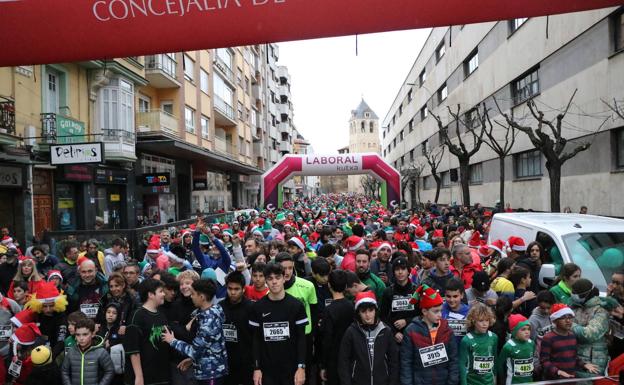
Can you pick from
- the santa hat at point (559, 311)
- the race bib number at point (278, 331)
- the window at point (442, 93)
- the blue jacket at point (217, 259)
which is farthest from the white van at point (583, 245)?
the window at point (442, 93)

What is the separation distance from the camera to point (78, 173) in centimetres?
1612

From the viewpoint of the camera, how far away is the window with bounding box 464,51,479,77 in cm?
2725

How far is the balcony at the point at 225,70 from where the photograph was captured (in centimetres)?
3186

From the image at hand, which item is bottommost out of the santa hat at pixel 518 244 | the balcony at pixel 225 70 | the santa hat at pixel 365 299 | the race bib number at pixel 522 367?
the race bib number at pixel 522 367

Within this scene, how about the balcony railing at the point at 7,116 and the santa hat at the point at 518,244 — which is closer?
the santa hat at the point at 518,244

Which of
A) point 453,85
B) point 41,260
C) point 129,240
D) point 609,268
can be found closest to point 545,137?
point 609,268

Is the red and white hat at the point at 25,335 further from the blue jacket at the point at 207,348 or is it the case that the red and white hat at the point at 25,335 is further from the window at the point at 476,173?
the window at the point at 476,173

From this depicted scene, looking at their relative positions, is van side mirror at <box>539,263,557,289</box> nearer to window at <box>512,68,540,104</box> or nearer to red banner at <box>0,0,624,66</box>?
red banner at <box>0,0,624,66</box>

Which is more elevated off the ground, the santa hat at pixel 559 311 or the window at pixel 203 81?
the window at pixel 203 81

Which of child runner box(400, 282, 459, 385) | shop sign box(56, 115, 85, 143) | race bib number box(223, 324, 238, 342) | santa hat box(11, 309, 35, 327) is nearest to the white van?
child runner box(400, 282, 459, 385)

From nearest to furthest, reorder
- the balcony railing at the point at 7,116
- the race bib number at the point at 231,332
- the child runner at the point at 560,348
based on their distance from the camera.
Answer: the child runner at the point at 560,348 < the race bib number at the point at 231,332 < the balcony railing at the point at 7,116

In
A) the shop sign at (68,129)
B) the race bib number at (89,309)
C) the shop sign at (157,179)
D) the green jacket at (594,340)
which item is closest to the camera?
the green jacket at (594,340)

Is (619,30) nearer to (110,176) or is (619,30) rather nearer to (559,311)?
(559,311)

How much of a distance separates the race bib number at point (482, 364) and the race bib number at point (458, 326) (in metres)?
0.39
